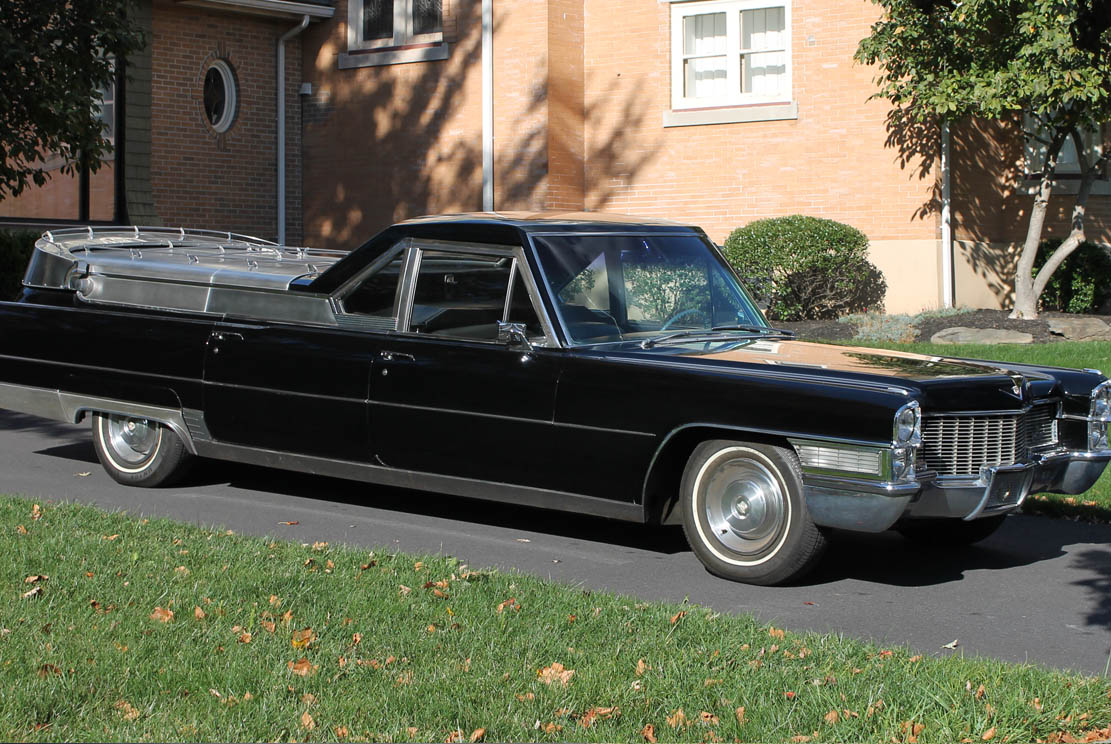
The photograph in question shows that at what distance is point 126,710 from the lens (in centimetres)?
427

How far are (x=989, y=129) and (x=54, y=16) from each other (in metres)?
12.3

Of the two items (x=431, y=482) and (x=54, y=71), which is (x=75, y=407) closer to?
(x=431, y=482)

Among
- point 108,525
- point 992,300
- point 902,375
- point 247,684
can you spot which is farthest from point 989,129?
point 247,684

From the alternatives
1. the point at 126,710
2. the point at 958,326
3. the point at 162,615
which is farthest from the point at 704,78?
the point at 126,710

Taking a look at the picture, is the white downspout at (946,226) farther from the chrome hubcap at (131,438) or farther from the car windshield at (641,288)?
the chrome hubcap at (131,438)

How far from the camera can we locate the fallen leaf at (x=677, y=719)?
4266mm

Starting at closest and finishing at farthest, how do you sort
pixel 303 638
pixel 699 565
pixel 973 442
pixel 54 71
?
pixel 303 638
pixel 973 442
pixel 699 565
pixel 54 71

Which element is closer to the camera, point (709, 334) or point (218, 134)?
point (709, 334)

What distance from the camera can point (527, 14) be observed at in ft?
63.8

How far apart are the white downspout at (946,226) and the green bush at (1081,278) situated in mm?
1437

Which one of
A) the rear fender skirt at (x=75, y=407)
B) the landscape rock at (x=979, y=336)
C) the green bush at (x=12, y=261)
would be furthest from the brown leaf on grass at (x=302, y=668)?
the green bush at (x=12, y=261)

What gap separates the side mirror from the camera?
694 centimetres

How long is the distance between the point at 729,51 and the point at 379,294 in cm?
1264

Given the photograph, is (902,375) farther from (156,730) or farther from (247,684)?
(156,730)
